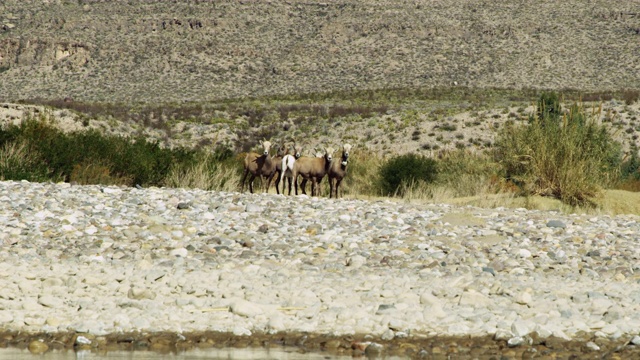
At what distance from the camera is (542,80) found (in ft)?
230

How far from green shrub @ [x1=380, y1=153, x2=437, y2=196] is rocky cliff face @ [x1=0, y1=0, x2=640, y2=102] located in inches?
1904

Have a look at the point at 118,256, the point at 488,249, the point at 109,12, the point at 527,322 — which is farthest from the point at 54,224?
the point at 109,12

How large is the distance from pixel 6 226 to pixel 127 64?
65774mm

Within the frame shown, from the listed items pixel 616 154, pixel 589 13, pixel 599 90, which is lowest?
pixel 616 154

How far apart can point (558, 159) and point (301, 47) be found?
60788 mm

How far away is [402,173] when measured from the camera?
20.5m

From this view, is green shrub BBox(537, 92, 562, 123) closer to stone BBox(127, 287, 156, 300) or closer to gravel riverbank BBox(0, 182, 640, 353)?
gravel riverbank BBox(0, 182, 640, 353)

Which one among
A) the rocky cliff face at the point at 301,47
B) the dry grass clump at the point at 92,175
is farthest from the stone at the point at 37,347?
the rocky cliff face at the point at 301,47

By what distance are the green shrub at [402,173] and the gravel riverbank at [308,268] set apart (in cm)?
658

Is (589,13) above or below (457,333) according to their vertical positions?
above

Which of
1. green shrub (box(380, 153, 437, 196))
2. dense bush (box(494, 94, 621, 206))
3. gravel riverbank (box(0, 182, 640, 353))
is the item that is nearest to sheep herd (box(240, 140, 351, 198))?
green shrub (box(380, 153, 437, 196))

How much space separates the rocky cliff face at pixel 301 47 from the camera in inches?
2790

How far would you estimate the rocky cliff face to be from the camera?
70875mm

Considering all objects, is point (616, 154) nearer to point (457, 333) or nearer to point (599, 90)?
point (457, 333)
